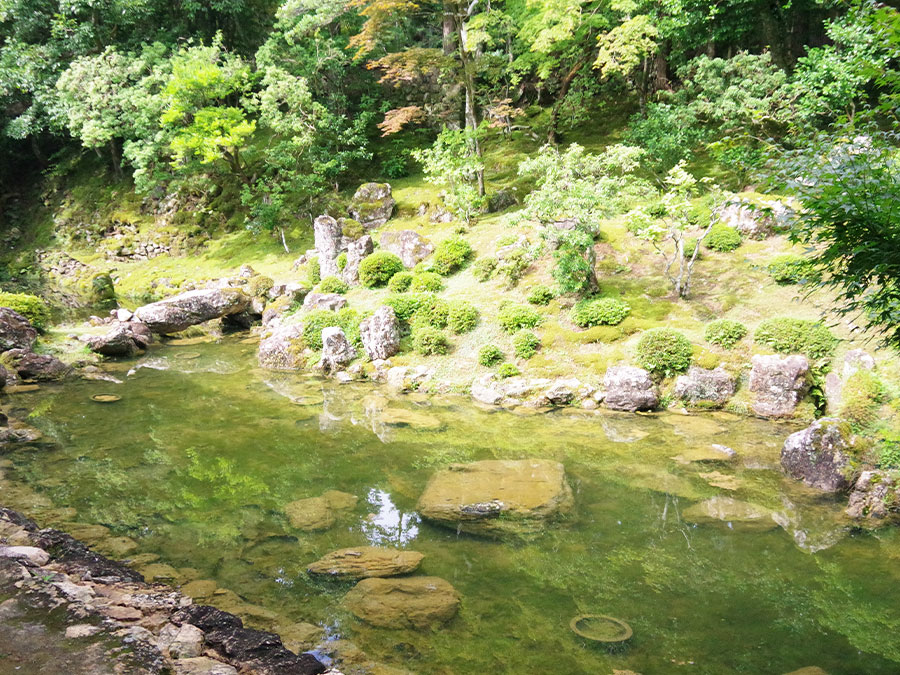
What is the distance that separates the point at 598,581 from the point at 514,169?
23.5 metres

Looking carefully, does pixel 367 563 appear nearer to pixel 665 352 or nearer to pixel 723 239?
pixel 665 352

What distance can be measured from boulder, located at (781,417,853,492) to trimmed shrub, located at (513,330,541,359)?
22.7ft

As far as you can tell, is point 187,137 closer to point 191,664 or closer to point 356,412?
point 356,412

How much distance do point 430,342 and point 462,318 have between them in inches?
53.9

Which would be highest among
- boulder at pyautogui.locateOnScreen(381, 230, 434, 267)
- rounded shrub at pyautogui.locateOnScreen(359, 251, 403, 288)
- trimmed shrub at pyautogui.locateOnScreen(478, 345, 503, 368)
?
boulder at pyautogui.locateOnScreen(381, 230, 434, 267)

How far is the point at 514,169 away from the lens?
27.0 meters

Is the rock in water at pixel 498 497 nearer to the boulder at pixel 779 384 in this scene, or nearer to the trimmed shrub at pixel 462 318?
the boulder at pixel 779 384

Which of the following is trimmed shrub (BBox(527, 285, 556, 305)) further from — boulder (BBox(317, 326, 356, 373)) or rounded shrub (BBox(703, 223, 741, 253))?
boulder (BBox(317, 326, 356, 373))

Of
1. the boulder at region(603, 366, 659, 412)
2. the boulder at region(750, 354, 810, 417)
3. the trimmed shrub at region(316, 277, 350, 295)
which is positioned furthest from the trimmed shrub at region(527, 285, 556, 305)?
the trimmed shrub at region(316, 277, 350, 295)

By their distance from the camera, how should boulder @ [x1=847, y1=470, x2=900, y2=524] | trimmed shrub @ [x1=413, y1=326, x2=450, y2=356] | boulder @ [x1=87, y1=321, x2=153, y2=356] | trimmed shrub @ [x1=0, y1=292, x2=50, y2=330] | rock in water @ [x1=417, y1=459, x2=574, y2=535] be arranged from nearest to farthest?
boulder @ [x1=847, y1=470, x2=900, y2=524] < rock in water @ [x1=417, y1=459, x2=574, y2=535] < trimmed shrub @ [x1=413, y1=326, x2=450, y2=356] < trimmed shrub @ [x1=0, y1=292, x2=50, y2=330] < boulder @ [x1=87, y1=321, x2=153, y2=356]

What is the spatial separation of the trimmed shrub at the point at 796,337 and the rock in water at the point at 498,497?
669cm

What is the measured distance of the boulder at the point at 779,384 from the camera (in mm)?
11438

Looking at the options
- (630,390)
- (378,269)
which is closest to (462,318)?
(378,269)

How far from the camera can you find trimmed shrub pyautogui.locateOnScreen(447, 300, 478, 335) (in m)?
16.6
